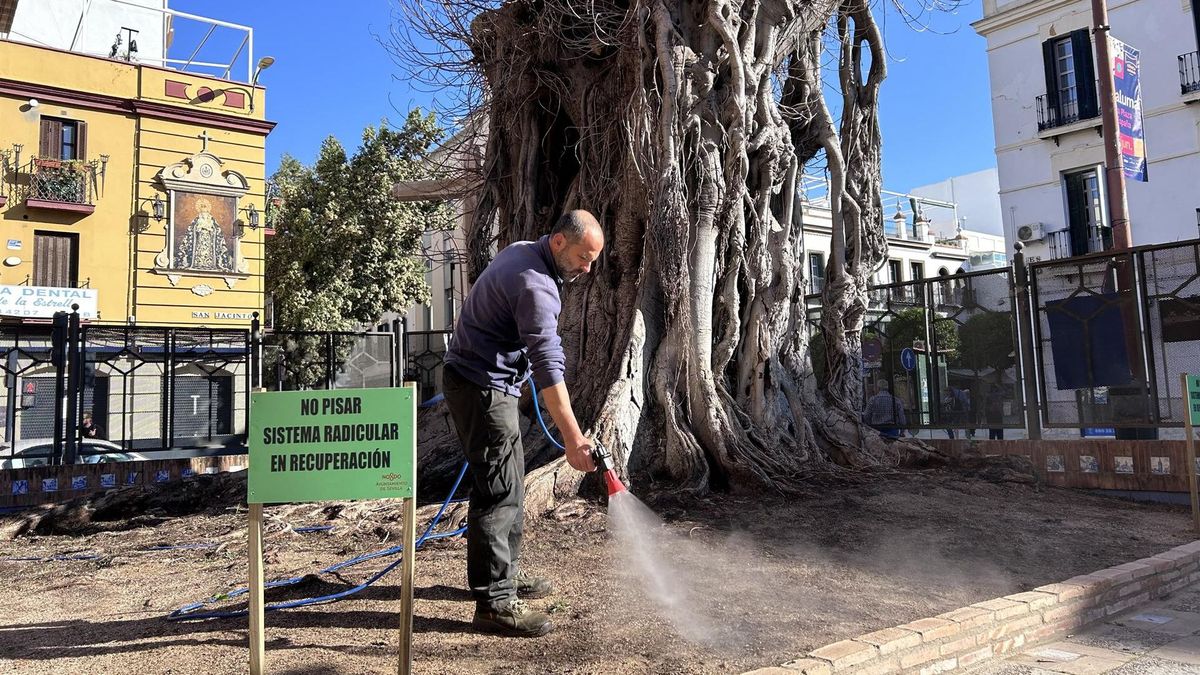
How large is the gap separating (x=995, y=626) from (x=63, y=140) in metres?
24.7

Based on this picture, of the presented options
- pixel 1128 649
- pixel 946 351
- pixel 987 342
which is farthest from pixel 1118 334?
pixel 1128 649

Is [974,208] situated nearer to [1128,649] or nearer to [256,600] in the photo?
[1128,649]

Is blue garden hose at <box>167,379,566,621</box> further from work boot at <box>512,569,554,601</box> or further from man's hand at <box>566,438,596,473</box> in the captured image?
man's hand at <box>566,438,596,473</box>

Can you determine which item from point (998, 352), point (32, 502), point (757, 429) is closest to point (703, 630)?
point (757, 429)

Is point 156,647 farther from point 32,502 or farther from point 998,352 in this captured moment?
point 998,352

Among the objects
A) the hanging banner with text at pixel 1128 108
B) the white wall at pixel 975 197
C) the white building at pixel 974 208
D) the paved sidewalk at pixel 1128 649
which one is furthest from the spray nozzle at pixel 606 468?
the white wall at pixel 975 197

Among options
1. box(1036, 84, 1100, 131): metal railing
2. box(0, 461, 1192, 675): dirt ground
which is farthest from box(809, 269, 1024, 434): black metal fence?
box(1036, 84, 1100, 131): metal railing

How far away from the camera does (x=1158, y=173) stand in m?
20.7

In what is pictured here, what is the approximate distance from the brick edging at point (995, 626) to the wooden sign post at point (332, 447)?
1.51 metres

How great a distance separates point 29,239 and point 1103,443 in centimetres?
2386

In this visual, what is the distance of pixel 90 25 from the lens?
2373 centimetres

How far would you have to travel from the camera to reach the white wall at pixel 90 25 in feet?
73.8

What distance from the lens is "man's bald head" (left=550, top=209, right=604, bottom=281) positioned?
3.75 meters

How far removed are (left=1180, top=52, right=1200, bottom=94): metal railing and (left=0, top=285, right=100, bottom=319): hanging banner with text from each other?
27.6 metres
